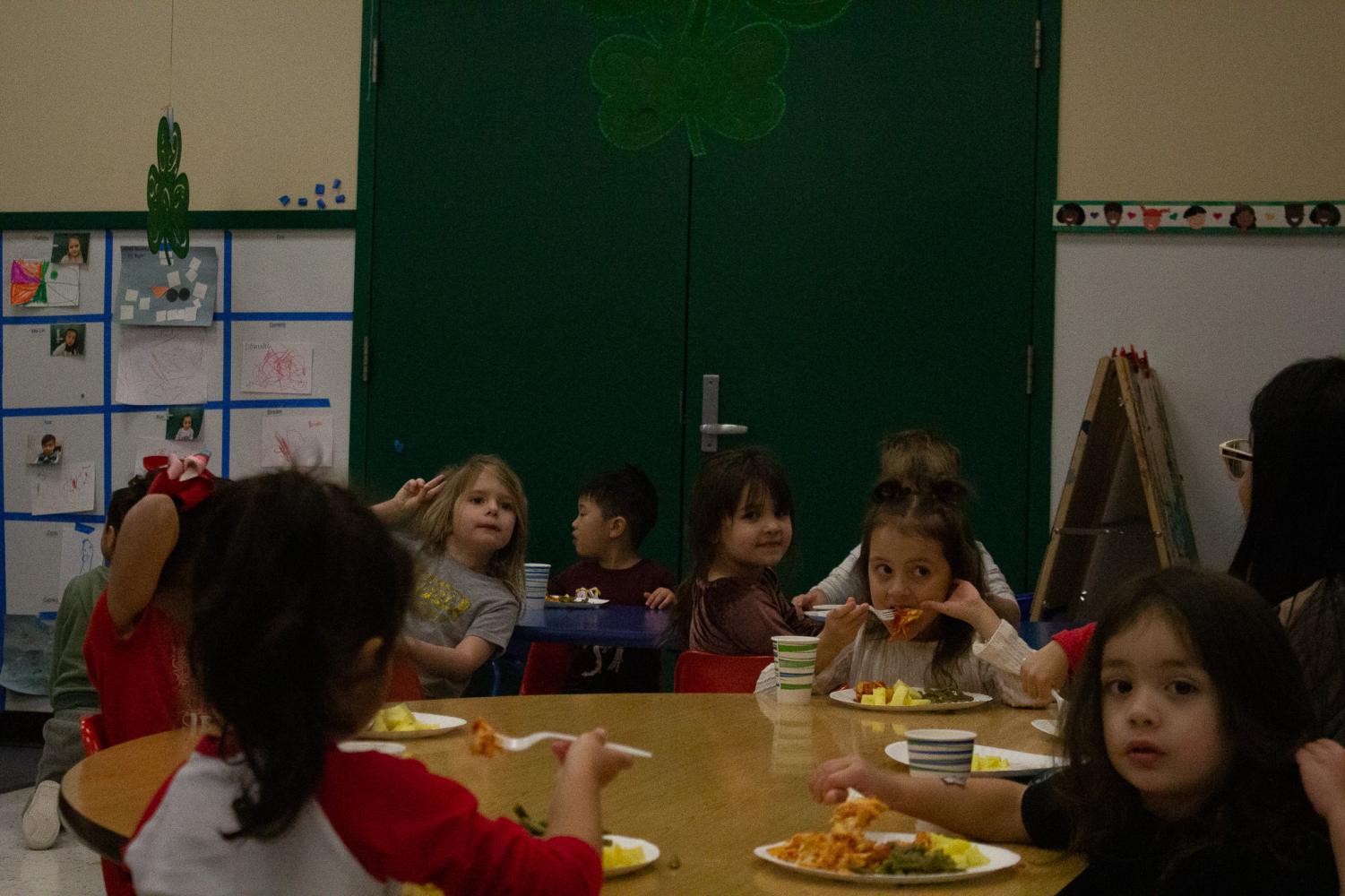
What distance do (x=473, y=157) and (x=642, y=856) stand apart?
181 inches

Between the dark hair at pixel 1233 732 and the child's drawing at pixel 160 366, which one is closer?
the dark hair at pixel 1233 732

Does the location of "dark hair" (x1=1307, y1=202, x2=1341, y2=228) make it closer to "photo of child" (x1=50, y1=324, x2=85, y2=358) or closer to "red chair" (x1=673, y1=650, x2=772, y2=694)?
"red chair" (x1=673, y1=650, x2=772, y2=694)

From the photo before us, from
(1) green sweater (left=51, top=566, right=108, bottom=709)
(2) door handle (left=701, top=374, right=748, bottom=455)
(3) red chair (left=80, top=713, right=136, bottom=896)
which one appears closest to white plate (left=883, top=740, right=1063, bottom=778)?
(3) red chair (left=80, top=713, right=136, bottom=896)

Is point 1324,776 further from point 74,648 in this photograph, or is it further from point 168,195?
point 168,195

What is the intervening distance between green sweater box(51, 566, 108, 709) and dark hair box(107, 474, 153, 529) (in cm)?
109

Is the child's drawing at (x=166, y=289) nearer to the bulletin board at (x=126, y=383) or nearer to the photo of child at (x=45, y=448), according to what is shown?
the bulletin board at (x=126, y=383)

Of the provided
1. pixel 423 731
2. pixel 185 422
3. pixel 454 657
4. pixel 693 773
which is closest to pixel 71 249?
pixel 185 422

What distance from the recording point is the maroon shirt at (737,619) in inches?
127

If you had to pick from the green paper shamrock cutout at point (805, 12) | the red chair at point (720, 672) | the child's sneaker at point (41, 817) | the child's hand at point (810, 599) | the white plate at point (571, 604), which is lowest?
the child's sneaker at point (41, 817)

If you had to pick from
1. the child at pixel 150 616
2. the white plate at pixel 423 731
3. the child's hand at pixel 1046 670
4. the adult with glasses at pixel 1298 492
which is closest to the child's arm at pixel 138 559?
the child at pixel 150 616

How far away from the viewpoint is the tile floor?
389 cm

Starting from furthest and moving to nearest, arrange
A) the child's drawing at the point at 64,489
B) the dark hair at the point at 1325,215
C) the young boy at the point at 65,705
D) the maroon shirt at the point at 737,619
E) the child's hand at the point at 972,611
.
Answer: the child's drawing at the point at 64,489 → the dark hair at the point at 1325,215 → the young boy at the point at 65,705 → the maroon shirt at the point at 737,619 → the child's hand at the point at 972,611

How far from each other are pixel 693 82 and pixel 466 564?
257 centimetres

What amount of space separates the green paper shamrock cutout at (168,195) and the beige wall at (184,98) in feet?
0.92
